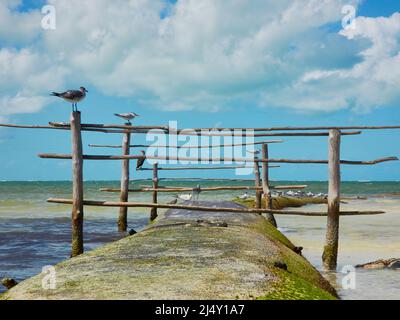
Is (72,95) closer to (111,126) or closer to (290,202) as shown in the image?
(111,126)

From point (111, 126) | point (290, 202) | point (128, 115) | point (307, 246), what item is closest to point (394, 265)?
point (307, 246)

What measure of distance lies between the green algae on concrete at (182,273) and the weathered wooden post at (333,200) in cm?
198

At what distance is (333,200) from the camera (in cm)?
726

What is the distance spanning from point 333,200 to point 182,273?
4.18 metres

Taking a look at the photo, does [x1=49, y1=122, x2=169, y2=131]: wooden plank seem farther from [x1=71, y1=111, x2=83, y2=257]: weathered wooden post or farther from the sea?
the sea

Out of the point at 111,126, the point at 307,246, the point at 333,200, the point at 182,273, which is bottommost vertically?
the point at 307,246

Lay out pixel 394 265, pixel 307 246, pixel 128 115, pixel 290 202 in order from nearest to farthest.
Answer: pixel 394 265 → pixel 307 246 → pixel 128 115 → pixel 290 202

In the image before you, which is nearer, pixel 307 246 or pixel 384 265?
pixel 384 265

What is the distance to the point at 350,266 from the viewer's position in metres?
7.68

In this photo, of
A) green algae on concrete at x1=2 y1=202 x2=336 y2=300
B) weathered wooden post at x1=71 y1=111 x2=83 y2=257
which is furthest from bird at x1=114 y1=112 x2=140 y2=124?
green algae on concrete at x1=2 y1=202 x2=336 y2=300

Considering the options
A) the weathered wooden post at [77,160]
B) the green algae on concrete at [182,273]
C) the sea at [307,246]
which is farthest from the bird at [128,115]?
the green algae on concrete at [182,273]

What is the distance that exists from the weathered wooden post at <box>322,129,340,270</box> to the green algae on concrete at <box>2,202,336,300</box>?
6.49 feet
